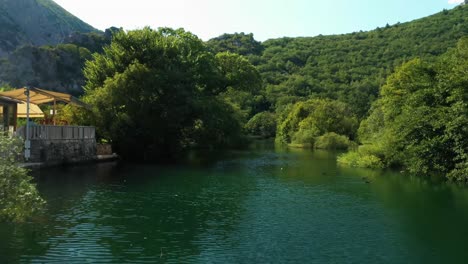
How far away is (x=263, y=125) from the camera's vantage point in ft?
452

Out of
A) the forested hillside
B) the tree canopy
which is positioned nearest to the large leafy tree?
the tree canopy

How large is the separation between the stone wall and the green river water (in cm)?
417

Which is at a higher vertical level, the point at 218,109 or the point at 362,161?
the point at 218,109

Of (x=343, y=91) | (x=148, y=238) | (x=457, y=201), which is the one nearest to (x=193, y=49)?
(x=457, y=201)

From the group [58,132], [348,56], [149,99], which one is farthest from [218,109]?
[348,56]

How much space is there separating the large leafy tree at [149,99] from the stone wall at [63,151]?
15.0 feet

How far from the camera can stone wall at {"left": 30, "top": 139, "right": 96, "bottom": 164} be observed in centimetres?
3681

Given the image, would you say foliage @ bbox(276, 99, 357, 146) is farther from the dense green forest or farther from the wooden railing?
the wooden railing

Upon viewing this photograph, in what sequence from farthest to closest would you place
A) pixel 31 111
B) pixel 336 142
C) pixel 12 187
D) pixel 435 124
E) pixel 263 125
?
1. pixel 263 125
2. pixel 336 142
3. pixel 31 111
4. pixel 435 124
5. pixel 12 187

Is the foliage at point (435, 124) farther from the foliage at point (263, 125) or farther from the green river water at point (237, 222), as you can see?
the foliage at point (263, 125)

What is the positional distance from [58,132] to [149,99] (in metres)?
14.0

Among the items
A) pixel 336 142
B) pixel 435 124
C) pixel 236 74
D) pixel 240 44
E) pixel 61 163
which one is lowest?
pixel 61 163

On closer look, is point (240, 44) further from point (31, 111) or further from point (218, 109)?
point (31, 111)

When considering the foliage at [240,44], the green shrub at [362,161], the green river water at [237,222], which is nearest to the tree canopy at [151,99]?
the green river water at [237,222]
